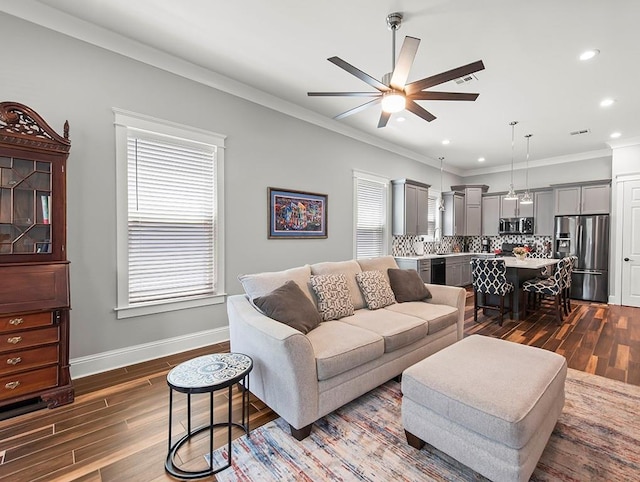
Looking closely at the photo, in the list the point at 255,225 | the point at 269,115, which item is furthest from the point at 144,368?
the point at 269,115

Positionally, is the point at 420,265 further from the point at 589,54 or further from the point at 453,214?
the point at 589,54

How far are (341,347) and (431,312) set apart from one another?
1.37m

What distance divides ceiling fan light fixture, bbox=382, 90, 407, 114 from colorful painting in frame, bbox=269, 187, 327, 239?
208 centimetres

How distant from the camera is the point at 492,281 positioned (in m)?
4.57

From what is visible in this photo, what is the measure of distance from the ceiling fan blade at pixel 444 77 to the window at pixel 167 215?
2282 mm

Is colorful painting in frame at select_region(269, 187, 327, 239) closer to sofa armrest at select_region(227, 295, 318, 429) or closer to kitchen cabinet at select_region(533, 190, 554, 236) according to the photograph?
sofa armrest at select_region(227, 295, 318, 429)

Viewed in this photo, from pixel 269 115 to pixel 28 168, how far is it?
2.63 m

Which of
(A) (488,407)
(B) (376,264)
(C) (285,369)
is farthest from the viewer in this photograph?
(B) (376,264)

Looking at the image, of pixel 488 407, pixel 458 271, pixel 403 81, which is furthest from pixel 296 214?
pixel 458 271

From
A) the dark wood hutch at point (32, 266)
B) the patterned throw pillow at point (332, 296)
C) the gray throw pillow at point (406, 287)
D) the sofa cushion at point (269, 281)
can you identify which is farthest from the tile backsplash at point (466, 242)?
the dark wood hutch at point (32, 266)

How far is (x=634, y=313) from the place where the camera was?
5121mm

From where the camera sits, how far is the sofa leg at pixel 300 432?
75.4 inches

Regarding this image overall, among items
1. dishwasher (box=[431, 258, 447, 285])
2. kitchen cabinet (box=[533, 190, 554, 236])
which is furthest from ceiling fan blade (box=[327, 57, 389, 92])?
kitchen cabinet (box=[533, 190, 554, 236])

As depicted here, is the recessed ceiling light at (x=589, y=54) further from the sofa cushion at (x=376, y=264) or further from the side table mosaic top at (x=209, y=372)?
the side table mosaic top at (x=209, y=372)
